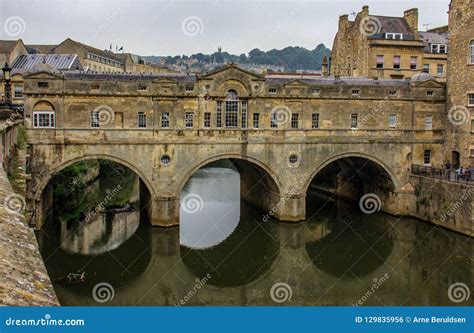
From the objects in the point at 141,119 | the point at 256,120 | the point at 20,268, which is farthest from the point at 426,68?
the point at 20,268

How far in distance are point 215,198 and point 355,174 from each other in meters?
11.7

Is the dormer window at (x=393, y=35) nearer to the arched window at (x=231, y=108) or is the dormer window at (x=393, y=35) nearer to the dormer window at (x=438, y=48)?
the dormer window at (x=438, y=48)

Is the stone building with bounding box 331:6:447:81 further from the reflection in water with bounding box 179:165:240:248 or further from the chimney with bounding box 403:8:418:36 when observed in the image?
the reflection in water with bounding box 179:165:240:248

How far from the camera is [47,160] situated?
32.8 metres

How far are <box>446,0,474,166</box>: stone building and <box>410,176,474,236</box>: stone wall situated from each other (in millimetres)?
3578

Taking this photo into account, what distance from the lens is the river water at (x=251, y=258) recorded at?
24.7m

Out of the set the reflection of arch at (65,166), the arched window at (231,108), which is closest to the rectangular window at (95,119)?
the reflection of arch at (65,166)

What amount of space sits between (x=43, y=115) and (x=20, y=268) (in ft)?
87.6

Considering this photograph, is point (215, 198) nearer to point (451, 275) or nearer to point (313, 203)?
point (313, 203)

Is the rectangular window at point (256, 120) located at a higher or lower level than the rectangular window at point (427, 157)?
higher

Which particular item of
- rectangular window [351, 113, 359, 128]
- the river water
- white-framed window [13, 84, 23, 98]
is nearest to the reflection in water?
the river water

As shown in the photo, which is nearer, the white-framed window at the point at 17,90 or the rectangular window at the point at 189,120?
the rectangular window at the point at 189,120

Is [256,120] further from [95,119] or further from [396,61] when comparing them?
[396,61]

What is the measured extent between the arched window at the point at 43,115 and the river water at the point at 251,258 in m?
6.29
